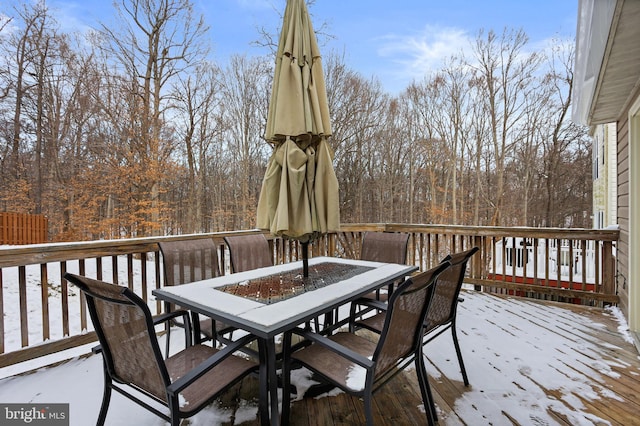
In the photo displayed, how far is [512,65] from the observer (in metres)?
10.7

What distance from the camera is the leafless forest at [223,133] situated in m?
9.09

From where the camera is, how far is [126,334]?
1.38 meters

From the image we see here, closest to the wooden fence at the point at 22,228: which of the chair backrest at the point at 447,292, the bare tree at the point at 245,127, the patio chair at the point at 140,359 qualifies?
the bare tree at the point at 245,127

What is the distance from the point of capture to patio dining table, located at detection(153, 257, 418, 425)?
1545 millimetres

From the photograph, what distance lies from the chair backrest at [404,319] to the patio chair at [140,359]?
0.69m

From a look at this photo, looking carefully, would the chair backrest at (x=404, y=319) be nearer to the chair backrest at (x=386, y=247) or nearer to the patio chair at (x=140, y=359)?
the patio chair at (x=140, y=359)

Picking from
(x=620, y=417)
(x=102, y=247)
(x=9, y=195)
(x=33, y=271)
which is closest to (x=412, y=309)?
(x=620, y=417)

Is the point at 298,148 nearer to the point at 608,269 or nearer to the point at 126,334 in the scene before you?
the point at 126,334

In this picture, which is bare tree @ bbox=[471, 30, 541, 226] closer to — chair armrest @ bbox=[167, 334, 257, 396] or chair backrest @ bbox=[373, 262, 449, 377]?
chair backrest @ bbox=[373, 262, 449, 377]

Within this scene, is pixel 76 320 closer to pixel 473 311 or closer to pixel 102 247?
pixel 102 247

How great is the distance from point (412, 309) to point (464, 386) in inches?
47.2

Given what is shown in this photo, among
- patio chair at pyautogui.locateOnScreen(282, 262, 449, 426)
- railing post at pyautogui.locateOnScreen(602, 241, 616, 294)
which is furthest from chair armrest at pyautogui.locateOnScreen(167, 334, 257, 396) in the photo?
railing post at pyautogui.locateOnScreen(602, 241, 616, 294)

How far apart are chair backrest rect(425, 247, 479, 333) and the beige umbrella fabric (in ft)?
2.64

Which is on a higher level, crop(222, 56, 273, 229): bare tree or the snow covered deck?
crop(222, 56, 273, 229): bare tree
